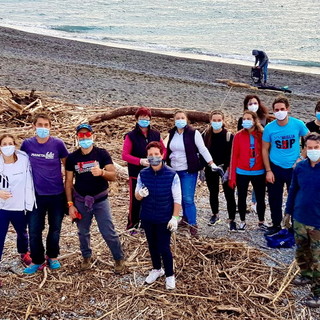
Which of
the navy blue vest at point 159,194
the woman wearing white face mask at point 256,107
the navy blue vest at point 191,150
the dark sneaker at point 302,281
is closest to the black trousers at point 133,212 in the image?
the navy blue vest at point 191,150

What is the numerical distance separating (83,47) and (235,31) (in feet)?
A: 78.3

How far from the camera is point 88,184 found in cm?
593

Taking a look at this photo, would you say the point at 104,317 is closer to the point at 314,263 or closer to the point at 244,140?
the point at 314,263

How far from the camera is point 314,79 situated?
2681 centimetres

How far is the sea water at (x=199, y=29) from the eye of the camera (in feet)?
127

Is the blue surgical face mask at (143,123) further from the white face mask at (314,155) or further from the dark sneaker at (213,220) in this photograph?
the white face mask at (314,155)

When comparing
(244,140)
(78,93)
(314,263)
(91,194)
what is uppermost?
(78,93)

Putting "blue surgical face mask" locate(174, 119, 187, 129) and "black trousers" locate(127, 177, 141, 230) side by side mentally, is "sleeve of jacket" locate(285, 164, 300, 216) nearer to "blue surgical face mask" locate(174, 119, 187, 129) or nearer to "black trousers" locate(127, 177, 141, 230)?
"blue surgical face mask" locate(174, 119, 187, 129)

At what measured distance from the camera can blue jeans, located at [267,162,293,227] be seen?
7.08 meters

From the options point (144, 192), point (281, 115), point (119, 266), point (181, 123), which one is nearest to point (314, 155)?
point (281, 115)

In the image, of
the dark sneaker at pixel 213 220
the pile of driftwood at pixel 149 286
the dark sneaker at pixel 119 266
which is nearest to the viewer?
the pile of driftwood at pixel 149 286

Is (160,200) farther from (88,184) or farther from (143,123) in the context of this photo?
(143,123)

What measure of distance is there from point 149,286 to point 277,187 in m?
2.58

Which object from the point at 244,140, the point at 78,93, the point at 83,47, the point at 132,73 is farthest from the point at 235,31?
the point at 244,140
